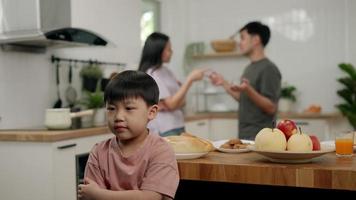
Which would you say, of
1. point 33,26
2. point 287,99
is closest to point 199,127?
point 287,99

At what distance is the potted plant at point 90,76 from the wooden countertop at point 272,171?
2.29m

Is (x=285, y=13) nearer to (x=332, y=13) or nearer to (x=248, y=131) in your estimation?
(x=332, y=13)

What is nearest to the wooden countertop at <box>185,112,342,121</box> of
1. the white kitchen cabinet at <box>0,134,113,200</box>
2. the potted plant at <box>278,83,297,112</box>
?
the potted plant at <box>278,83,297,112</box>

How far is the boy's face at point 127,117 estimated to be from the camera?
3.95ft

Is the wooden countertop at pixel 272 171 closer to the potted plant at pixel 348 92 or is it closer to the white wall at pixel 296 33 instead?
the potted plant at pixel 348 92

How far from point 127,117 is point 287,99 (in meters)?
3.68

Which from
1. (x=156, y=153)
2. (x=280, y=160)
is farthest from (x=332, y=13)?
(x=156, y=153)

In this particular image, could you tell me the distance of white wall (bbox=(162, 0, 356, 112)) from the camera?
4621mm

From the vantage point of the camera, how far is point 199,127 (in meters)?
4.43

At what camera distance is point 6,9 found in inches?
117

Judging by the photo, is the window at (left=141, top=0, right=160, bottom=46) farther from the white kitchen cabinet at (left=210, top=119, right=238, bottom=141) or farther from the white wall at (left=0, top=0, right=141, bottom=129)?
the white kitchen cabinet at (left=210, top=119, right=238, bottom=141)

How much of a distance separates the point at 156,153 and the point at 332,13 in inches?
155

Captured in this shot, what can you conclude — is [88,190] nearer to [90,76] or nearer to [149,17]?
[90,76]

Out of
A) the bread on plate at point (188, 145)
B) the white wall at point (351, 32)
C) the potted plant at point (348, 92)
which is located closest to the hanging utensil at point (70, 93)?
the bread on plate at point (188, 145)
